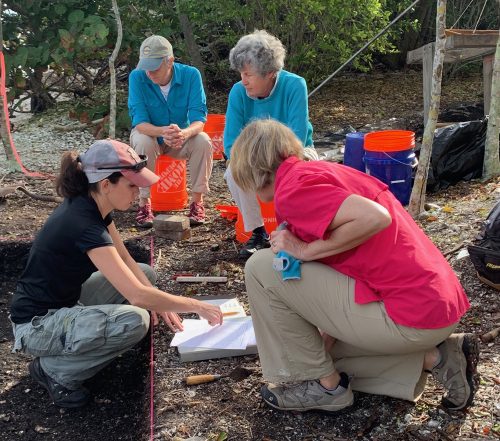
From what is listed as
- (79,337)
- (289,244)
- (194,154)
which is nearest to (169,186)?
(194,154)

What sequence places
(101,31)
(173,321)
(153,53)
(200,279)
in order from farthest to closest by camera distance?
1. (101,31)
2. (153,53)
3. (200,279)
4. (173,321)

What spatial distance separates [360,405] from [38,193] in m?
4.15

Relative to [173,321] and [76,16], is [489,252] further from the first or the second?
[76,16]

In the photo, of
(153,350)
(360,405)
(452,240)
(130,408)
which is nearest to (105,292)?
(153,350)

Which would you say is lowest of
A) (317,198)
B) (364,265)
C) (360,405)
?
(360,405)

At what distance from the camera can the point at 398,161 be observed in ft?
17.5

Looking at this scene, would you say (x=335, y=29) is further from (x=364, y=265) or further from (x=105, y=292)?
(x=364, y=265)

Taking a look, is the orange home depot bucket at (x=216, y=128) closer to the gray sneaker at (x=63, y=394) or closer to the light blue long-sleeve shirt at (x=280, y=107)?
the light blue long-sleeve shirt at (x=280, y=107)

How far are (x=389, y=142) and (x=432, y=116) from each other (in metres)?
0.75

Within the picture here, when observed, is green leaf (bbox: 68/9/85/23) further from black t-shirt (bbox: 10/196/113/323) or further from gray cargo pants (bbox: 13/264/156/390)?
gray cargo pants (bbox: 13/264/156/390)

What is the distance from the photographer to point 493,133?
17.5ft

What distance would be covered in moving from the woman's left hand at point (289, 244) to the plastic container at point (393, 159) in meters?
3.01

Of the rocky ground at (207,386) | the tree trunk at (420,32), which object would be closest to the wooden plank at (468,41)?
the rocky ground at (207,386)

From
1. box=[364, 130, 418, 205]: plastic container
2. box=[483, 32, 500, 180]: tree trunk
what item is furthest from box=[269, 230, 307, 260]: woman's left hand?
box=[483, 32, 500, 180]: tree trunk
